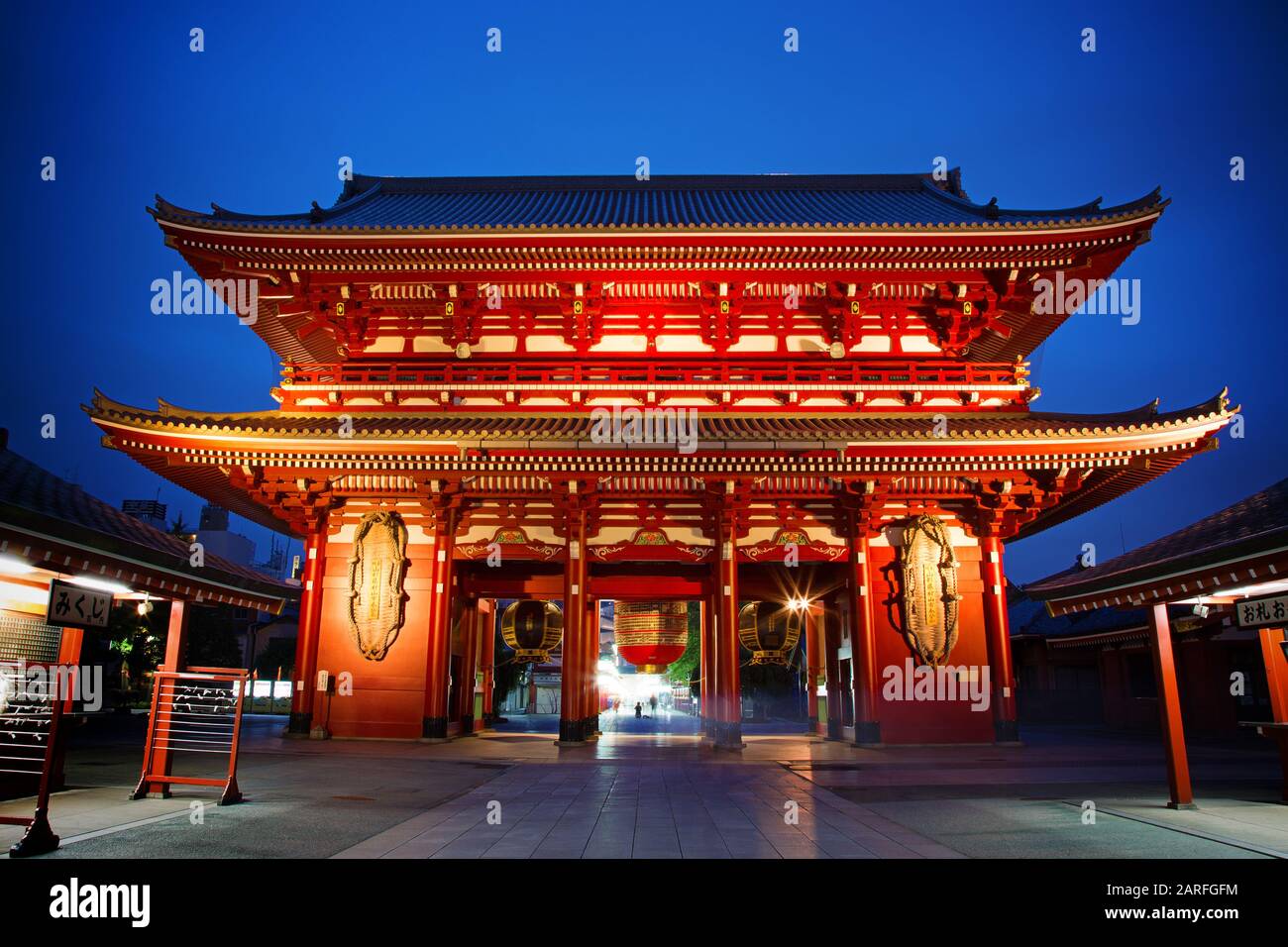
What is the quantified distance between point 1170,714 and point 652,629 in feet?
41.3

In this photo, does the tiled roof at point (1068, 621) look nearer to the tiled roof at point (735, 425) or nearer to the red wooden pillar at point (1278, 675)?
the tiled roof at point (735, 425)

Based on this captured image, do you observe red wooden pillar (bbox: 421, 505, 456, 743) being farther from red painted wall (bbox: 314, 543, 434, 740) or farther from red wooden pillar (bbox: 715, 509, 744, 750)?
red wooden pillar (bbox: 715, 509, 744, 750)

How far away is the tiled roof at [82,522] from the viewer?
7.59 meters

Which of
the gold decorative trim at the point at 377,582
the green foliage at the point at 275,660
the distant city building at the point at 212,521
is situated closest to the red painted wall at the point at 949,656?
the gold decorative trim at the point at 377,582

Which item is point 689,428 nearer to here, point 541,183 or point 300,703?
point 300,703

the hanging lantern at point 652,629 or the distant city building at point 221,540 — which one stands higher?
the distant city building at point 221,540

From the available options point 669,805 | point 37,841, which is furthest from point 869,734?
point 37,841

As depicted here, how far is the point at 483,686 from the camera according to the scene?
73.8 ft

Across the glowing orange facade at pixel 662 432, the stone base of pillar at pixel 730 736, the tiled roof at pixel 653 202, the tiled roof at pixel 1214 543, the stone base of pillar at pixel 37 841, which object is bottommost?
the stone base of pillar at pixel 730 736

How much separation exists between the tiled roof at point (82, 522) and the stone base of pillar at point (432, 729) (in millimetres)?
4931

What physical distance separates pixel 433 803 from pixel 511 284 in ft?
38.8

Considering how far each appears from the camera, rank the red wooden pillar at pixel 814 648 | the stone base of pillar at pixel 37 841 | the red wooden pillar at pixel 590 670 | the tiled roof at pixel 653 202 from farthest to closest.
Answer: the red wooden pillar at pixel 814 648 < the tiled roof at pixel 653 202 < the red wooden pillar at pixel 590 670 < the stone base of pillar at pixel 37 841
